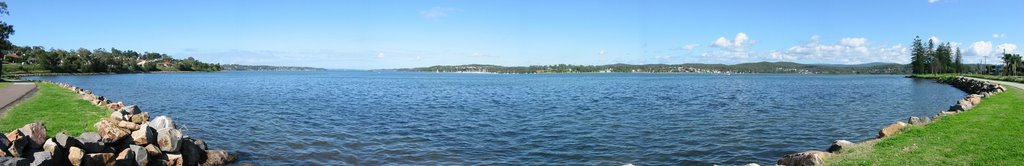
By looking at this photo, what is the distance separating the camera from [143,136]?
45.9 feet

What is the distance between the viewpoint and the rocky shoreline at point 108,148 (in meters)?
11.5

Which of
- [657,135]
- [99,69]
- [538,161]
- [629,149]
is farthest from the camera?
[99,69]

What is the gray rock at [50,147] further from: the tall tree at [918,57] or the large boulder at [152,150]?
the tall tree at [918,57]

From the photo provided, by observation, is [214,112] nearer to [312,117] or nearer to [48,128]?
[312,117]

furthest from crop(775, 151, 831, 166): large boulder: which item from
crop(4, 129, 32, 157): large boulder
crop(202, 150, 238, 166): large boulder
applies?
crop(4, 129, 32, 157): large boulder

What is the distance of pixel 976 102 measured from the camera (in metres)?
25.8

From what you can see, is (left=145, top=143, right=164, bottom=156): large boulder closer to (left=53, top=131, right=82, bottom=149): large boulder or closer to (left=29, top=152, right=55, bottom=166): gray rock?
(left=53, top=131, right=82, bottom=149): large boulder

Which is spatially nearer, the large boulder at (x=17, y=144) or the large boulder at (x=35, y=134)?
the large boulder at (x=17, y=144)

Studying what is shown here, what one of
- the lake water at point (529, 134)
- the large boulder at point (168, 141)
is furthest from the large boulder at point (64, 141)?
the lake water at point (529, 134)

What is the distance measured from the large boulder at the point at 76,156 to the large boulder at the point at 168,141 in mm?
2034

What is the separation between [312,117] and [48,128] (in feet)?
47.6

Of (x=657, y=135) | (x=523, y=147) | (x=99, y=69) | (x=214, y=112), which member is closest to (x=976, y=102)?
(x=657, y=135)

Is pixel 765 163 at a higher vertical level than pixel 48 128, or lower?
lower

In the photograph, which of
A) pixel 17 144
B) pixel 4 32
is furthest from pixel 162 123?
pixel 4 32
